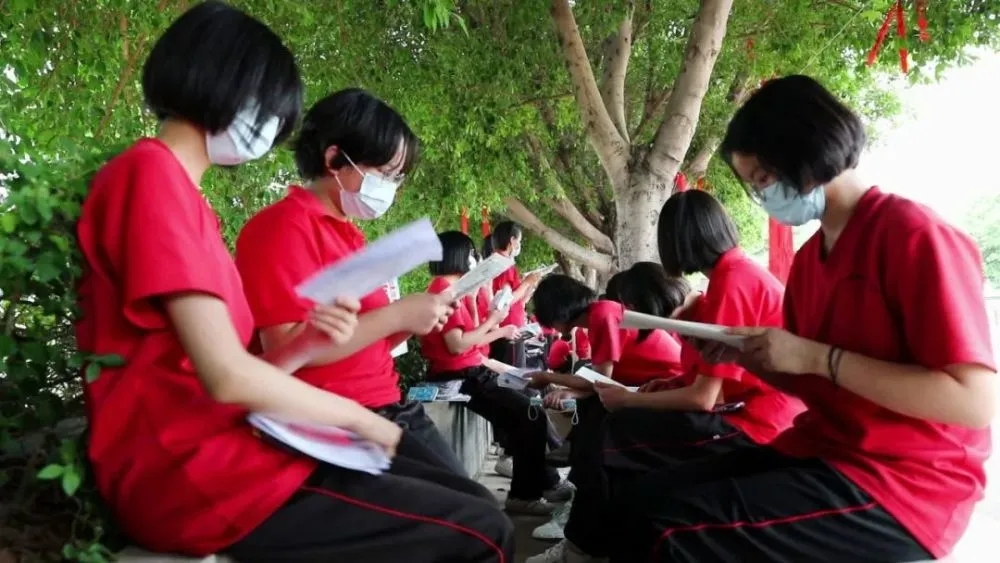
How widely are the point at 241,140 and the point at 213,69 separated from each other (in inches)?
5.7

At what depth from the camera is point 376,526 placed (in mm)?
1529

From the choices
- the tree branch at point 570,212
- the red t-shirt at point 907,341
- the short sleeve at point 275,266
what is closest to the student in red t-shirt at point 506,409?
the short sleeve at point 275,266

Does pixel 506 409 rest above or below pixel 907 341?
below

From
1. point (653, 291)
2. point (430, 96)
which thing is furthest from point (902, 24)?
point (430, 96)

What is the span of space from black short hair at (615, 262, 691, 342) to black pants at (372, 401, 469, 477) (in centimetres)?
132

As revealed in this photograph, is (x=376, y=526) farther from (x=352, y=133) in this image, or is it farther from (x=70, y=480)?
(x=352, y=133)

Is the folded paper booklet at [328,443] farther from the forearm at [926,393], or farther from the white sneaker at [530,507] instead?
the white sneaker at [530,507]

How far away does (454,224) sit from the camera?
13.2m

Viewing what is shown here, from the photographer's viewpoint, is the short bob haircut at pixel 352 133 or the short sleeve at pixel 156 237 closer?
the short sleeve at pixel 156 237

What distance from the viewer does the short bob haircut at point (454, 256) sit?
5277 millimetres

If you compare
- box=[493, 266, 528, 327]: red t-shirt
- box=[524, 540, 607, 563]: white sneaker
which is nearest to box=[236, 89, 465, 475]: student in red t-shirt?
box=[524, 540, 607, 563]: white sneaker

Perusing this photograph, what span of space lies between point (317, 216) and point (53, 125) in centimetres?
283

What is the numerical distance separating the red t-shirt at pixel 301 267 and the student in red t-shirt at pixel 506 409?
2648 millimetres

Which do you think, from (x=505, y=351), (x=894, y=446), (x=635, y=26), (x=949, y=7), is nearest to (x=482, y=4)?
(x=635, y=26)
